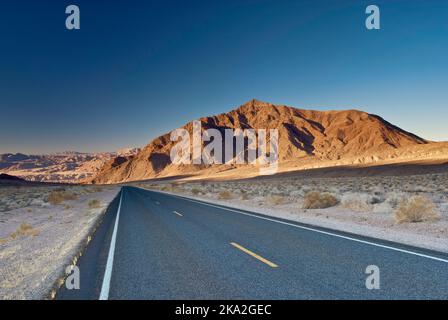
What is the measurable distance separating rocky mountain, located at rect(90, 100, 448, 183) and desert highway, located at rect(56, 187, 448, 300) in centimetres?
9866

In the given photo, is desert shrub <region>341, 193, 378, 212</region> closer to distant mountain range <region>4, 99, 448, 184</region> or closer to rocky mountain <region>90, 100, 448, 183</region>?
distant mountain range <region>4, 99, 448, 184</region>

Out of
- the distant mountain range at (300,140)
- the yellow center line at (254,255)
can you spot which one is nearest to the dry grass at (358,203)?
the yellow center line at (254,255)

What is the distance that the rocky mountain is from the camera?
136 m

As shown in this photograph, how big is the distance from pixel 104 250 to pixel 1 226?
37.5 feet

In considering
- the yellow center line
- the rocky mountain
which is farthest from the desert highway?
the rocky mountain

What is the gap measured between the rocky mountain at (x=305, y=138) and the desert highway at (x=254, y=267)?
9866 cm

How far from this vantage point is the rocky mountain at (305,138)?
136m

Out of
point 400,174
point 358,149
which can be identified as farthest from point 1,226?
point 358,149

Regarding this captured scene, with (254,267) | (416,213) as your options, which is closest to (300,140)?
(416,213)

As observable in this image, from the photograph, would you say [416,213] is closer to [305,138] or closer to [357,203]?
[357,203]

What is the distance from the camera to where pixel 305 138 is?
156m
